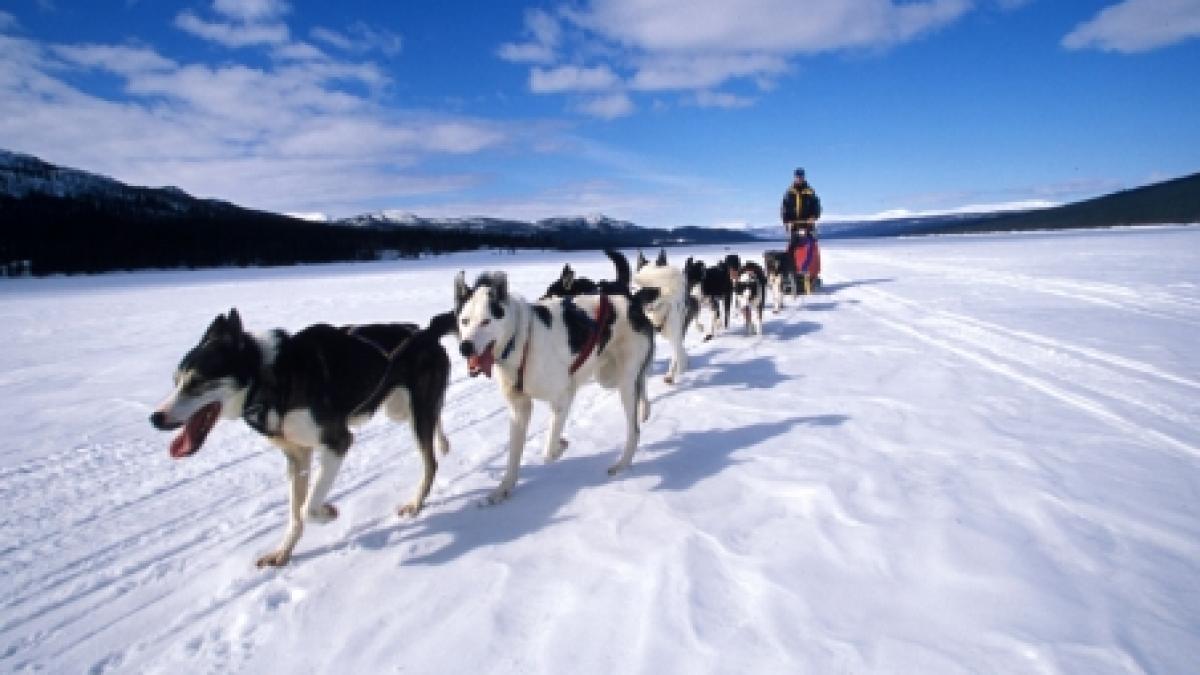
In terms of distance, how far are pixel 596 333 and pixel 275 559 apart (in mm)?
2509

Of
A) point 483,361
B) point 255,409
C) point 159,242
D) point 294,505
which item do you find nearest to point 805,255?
point 483,361

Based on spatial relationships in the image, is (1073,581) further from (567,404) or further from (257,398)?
(257,398)

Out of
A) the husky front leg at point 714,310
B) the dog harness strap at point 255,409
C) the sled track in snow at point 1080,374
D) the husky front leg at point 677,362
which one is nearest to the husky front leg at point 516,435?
the dog harness strap at point 255,409

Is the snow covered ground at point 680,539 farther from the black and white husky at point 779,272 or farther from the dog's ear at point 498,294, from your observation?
the black and white husky at point 779,272

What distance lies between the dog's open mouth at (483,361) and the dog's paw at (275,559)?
1.46 metres

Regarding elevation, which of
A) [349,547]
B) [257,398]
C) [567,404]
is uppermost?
[257,398]

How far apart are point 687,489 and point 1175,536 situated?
8.63 feet

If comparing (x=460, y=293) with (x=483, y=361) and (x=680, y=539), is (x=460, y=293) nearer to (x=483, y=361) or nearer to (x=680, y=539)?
(x=483, y=361)

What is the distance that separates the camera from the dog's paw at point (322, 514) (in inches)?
132

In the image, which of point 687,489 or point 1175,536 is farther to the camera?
point 687,489

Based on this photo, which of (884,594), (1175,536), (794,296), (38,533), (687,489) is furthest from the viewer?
(794,296)

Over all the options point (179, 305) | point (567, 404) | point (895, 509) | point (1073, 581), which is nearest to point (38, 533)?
point (567, 404)

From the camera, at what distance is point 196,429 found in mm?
2953

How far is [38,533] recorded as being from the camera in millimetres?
3711
